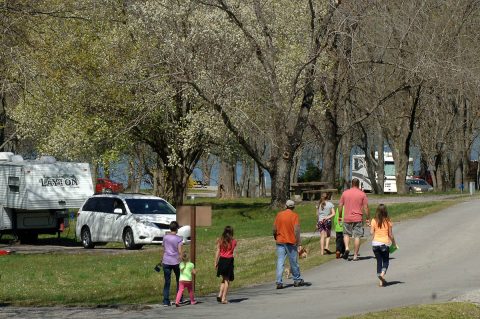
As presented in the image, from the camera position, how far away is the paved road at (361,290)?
19.1 metres

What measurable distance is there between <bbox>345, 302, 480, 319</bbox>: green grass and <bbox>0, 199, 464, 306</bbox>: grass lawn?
5.70m

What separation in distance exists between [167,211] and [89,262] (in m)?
5.25

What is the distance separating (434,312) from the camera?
60.0ft

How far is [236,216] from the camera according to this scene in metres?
44.3

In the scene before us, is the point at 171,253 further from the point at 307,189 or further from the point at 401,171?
the point at 401,171

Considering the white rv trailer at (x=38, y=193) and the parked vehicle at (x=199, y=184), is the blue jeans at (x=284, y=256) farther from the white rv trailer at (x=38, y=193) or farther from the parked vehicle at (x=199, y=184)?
the parked vehicle at (x=199, y=184)

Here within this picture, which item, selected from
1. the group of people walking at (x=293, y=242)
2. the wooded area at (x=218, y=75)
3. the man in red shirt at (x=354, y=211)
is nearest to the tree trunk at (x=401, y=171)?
the wooded area at (x=218, y=75)

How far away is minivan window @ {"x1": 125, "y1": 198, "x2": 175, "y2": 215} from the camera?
115ft

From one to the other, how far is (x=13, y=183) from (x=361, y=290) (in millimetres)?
19079

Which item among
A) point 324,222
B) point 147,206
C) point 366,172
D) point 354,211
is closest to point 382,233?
point 354,211

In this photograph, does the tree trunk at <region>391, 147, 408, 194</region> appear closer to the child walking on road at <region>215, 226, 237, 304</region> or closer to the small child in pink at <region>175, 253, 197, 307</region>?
the child walking on road at <region>215, 226, 237, 304</region>

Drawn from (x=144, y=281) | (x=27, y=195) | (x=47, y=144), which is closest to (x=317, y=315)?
(x=144, y=281)

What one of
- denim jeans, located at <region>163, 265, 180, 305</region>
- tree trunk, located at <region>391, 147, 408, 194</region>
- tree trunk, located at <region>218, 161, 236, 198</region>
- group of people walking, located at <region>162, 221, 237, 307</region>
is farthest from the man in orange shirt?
tree trunk, located at <region>218, 161, 236, 198</region>

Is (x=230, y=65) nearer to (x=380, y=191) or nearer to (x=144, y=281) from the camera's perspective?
(x=144, y=281)
